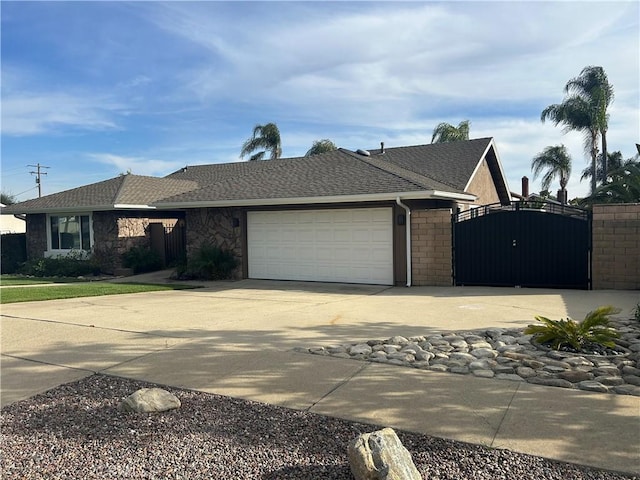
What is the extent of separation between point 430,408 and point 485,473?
3.77 feet

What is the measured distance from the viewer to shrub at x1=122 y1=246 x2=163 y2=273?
1889cm

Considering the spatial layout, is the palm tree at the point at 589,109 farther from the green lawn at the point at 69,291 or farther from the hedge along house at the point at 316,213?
the green lawn at the point at 69,291

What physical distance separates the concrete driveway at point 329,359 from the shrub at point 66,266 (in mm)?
7908

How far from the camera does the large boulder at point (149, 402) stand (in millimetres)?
4602

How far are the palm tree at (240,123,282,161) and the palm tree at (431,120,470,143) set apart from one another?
11.4 metres

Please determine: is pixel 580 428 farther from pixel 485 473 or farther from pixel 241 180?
pixel 241 180

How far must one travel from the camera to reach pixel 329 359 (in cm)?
627

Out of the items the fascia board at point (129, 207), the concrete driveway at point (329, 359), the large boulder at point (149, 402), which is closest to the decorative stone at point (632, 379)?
the concrete driveway at point (329, 359)

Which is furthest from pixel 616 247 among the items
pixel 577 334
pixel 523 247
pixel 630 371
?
pixel 630 371

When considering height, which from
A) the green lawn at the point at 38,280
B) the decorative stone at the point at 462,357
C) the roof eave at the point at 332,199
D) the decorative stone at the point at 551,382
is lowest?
the green lawn at the point at 38,280

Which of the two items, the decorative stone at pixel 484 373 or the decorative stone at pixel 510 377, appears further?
the decorative stone at pixel 484 373

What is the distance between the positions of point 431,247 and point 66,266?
1398cm

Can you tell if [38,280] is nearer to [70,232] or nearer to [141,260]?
[70,232]

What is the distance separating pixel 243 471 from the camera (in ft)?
11.5
